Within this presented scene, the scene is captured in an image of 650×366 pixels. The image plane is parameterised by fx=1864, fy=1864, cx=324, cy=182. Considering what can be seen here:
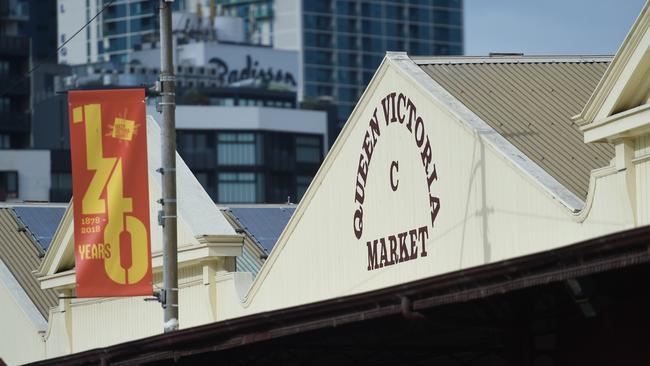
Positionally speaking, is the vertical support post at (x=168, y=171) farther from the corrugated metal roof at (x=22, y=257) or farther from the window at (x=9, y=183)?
the window at (x=9, y=183)

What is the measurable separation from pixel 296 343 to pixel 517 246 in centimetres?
437

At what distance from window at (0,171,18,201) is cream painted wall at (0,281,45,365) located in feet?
352

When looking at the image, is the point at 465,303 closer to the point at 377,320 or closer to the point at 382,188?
the point at 377,320

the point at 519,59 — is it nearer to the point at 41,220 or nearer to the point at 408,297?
the point at 408,297

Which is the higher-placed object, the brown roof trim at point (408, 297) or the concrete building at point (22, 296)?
the brown roof trim at point (408, 297)

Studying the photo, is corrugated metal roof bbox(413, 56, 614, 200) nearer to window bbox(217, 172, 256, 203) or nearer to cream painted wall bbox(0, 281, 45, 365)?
cream painted wall bbox(0, 281, 45, 365)

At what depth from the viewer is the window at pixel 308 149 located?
558 feet

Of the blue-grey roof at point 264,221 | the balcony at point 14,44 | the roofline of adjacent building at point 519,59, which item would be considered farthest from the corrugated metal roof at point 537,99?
the balcony at point 14,44

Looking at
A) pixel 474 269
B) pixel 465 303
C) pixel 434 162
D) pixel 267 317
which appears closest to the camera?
pixel 474 269

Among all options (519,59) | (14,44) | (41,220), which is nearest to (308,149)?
(14,44)

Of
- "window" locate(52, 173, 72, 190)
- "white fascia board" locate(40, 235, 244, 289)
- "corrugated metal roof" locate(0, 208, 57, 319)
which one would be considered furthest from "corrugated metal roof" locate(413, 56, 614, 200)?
"window" locate(52, 173, 72, 190)

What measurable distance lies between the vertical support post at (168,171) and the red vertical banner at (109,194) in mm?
1462

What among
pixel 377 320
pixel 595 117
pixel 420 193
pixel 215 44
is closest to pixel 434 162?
pixel 420 193

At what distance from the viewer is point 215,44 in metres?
198
